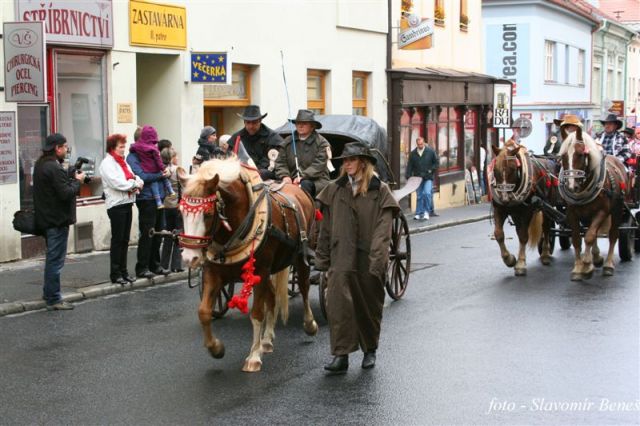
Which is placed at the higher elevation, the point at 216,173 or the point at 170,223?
the point at 216,173

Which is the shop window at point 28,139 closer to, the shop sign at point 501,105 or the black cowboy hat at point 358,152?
the black cowboy hat at point 358,152

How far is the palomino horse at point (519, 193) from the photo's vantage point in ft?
46.6

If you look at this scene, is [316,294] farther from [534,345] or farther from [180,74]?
[180,74]

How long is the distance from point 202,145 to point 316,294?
3.02 metres

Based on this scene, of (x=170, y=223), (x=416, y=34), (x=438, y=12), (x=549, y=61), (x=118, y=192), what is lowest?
(x=170, y=223)

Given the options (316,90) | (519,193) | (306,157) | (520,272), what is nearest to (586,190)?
(519,193)

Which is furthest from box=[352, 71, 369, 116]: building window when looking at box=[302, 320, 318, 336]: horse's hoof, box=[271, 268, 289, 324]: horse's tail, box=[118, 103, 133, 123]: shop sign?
box=[271, 268, 289, 324]: horse's tail

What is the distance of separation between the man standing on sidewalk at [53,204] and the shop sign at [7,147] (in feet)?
11.1

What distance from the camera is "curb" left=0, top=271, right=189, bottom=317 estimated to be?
1152 cm

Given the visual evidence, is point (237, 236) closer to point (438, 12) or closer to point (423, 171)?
point (423, 171)

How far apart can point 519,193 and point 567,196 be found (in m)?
0.64

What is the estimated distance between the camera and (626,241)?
15586 mm

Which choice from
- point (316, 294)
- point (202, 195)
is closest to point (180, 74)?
point (316, 294)

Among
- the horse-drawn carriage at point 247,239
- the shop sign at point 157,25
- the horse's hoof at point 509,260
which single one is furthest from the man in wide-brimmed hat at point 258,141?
the shop sign at point 157,25
